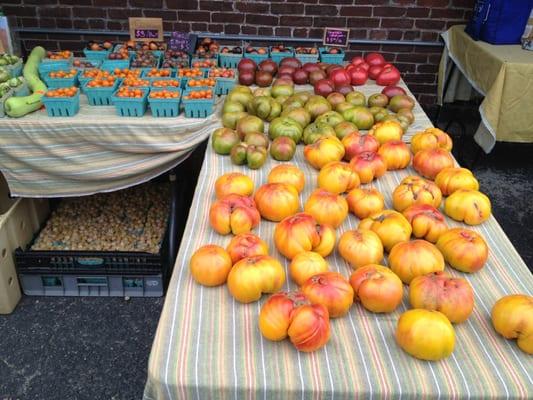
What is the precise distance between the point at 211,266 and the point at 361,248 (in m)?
0.46

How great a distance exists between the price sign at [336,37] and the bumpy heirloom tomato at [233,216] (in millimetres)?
2363

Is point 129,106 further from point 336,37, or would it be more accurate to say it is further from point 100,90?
point 336,37

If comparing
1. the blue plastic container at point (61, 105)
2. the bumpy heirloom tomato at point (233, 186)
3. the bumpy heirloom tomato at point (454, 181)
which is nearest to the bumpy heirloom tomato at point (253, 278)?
the bumpy heirloom tomato at point (233, 186)

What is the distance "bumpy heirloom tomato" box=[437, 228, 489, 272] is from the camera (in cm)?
143

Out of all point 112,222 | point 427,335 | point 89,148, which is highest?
point 427,335

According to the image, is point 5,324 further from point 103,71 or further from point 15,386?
point 103,71

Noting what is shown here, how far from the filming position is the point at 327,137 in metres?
2.11

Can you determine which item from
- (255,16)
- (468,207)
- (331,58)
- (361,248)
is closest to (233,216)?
(361,248)

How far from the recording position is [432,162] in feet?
6.37

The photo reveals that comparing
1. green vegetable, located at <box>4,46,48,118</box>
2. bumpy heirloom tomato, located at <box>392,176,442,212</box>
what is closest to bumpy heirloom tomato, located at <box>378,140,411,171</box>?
bumpy heirloom tomato, located at <box>392,176,442,212</box>

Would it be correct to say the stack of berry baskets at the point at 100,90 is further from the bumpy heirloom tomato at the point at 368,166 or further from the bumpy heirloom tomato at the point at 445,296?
the bumpy heirloom tomato at the point at 445,296

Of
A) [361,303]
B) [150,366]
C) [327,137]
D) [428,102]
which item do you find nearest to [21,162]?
[327,137]

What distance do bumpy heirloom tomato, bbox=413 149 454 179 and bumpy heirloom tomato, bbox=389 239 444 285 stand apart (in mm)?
638

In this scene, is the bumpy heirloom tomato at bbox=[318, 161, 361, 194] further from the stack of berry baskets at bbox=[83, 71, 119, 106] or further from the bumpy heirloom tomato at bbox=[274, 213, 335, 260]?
the stack of berry baskets at bbox=[83, 71, 119, 106]
